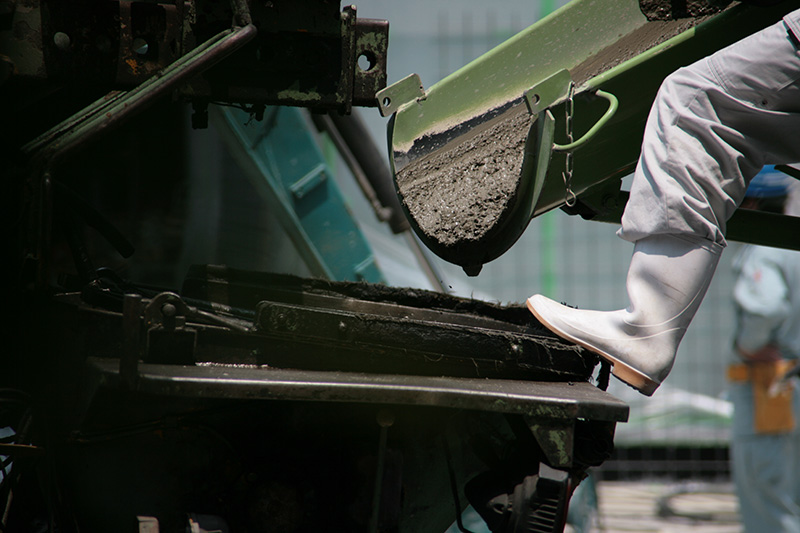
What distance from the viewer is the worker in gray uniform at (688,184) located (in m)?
1.85

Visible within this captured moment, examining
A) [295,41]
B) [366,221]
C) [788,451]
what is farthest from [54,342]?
[788,451]

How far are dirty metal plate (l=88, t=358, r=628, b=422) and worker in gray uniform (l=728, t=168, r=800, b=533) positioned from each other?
15.8 ft

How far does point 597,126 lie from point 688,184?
0.93 feet

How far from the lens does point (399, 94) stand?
243cm

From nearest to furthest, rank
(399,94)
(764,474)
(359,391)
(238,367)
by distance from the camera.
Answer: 1. (359,391)
2. (238,367)
3. (399,94)
4. (764,474)

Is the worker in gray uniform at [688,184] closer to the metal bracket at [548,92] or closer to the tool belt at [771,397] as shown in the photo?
the metal bracket at [548,92]

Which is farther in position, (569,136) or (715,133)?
(569,136)

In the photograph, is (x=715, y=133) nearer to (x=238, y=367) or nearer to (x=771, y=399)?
(x=238, y=367)

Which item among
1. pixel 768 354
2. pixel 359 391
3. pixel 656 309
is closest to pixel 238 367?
pixel 359 391

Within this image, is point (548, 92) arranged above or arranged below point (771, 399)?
above

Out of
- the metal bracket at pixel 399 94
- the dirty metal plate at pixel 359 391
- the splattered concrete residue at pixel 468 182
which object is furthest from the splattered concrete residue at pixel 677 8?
the dirty metal plate at pixel 359 391

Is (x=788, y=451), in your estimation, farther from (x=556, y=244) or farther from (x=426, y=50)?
(x=426, y=50)

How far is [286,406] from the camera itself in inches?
76.1

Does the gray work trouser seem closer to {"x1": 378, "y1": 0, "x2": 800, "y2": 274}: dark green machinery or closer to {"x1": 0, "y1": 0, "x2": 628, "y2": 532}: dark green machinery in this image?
{"x1": 378, "y1": 0, "x2": 800, "y2": 274}: dark green machinery
